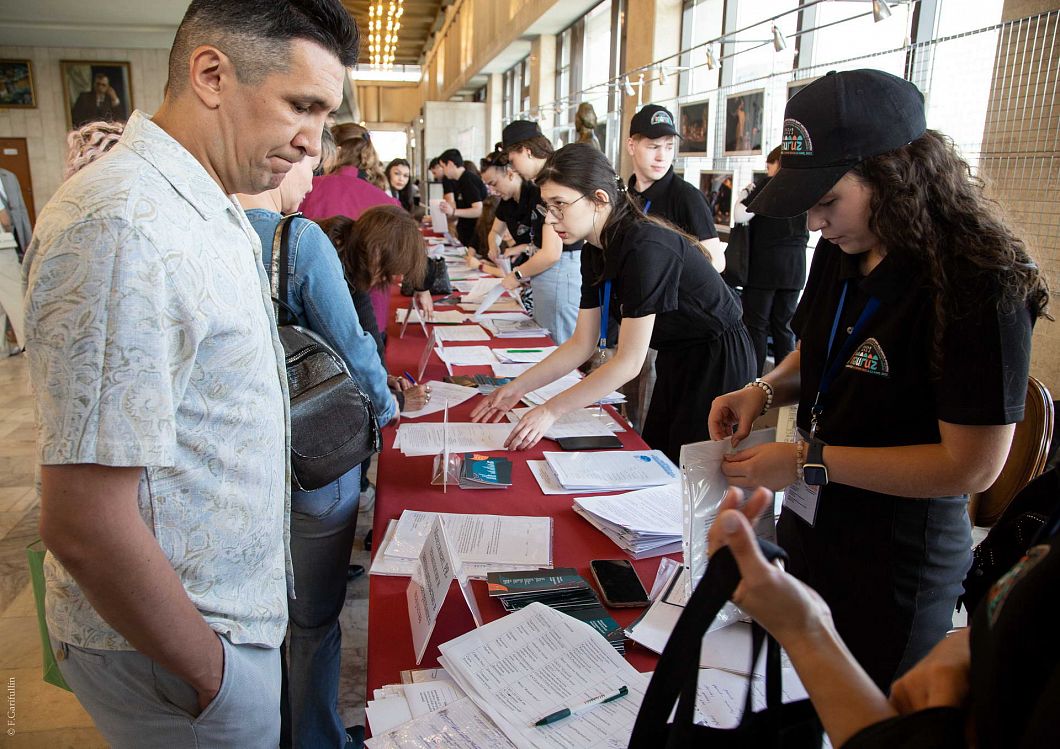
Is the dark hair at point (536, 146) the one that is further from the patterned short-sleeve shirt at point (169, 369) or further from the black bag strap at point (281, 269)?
the patterned short-sleeve shirt at point (169, 369)

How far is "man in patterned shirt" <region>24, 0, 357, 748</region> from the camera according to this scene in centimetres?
72

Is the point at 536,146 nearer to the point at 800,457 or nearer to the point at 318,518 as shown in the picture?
the point at 318,518

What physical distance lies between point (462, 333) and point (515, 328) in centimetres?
29

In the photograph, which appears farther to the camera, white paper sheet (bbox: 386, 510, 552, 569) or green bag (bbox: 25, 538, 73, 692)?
white paper sheet (bbox: 386, 510, 552, 569)

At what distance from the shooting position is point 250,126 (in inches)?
35.6

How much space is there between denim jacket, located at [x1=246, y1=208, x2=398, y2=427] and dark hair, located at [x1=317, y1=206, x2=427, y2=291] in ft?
2.11

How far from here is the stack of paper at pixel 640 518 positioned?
4.70 ft

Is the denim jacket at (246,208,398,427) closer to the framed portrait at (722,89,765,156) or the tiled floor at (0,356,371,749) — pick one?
the tiled floor at (0,356,371,749)

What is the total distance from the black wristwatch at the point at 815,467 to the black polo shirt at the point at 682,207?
2471 mm

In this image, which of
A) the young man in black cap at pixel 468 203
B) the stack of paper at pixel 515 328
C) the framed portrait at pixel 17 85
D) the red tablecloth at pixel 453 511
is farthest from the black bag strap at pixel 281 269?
the framed portrait at pixel 17 85

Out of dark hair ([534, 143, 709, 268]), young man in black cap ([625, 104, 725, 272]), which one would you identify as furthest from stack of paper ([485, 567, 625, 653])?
young man in black cap ([625, 104, 725, 272])

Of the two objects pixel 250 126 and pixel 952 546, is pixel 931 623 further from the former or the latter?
pixel 250 126

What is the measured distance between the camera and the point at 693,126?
5.48m

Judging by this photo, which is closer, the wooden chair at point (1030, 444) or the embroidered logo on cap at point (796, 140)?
the embroidered logo on cap at point (796, 140)
